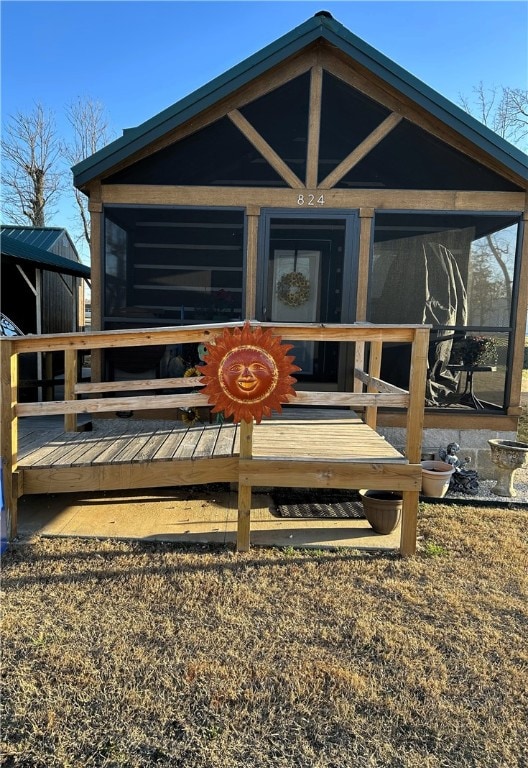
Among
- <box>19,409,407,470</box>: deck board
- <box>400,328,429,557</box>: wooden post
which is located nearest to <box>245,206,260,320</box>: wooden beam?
<box>19,409,407,470</box>: deck board

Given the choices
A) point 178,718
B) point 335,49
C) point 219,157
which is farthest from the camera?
point 219,157

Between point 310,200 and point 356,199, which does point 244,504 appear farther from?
point 356,199

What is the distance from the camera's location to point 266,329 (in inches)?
152

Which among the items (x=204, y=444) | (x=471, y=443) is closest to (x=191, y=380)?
(x=204, y=444)

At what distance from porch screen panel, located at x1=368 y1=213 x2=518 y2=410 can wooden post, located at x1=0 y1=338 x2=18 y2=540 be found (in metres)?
3.79

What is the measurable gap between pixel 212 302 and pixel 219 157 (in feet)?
5.61

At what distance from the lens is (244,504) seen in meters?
3.89

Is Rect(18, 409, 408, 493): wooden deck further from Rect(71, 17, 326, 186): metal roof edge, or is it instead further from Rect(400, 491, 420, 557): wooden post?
Rect(71, 17, 326, 186): metal roof edge

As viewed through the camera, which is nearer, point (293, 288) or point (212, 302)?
point (212, 302)

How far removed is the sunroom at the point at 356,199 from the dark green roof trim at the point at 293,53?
0.04 feet

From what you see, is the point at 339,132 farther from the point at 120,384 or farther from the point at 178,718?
the point at 178,718

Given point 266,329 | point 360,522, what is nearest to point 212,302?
point 266,329

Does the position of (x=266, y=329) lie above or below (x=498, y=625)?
above

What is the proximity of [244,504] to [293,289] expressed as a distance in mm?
4327
